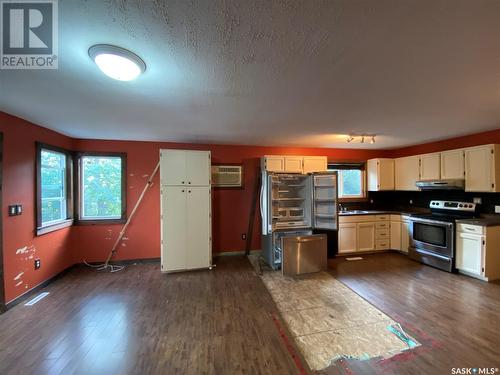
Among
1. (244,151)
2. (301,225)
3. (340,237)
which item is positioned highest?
(244,151)

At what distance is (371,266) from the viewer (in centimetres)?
389

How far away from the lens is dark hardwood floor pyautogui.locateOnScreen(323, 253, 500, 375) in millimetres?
1728

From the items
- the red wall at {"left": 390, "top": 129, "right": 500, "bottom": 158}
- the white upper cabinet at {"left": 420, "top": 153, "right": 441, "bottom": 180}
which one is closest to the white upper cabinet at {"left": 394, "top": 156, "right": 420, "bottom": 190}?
the white upper cabinet at {"left": 420, "top": 153, "right": 441, "bottom": 180}

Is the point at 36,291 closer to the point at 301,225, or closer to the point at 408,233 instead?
the point at 301,225

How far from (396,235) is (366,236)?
0.62 meters

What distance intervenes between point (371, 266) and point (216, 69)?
158 inches

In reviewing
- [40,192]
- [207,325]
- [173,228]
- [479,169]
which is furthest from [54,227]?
[479,169]

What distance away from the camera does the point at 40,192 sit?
311 cm

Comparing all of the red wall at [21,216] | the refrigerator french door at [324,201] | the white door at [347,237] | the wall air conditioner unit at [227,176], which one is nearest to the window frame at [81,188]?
the red wall at [21,216]

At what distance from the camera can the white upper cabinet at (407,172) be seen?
4461 mm

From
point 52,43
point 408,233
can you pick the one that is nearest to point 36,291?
point 52,43

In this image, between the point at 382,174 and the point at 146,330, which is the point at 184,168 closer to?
the point at 146,330

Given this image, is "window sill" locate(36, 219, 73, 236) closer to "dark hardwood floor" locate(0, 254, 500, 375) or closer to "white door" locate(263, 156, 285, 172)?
"dark hardwood floor" locate(0, 254, 500, 375)

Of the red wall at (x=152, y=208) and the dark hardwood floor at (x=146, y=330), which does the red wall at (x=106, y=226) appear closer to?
the red wall at (x=152, y=208)
